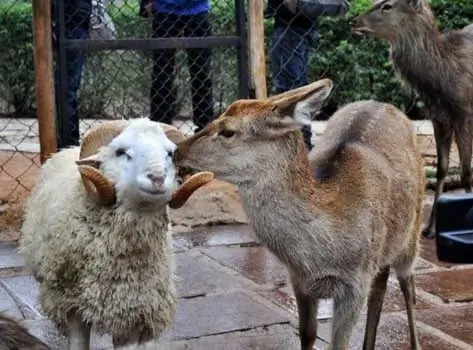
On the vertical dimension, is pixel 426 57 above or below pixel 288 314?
above

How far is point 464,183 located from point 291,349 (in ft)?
11.4

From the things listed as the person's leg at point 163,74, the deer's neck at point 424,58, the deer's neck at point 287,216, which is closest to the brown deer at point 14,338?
the deer's neck at point 287,216

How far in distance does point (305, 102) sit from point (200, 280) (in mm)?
2322

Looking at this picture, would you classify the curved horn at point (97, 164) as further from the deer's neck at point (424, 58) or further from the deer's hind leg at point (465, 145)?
the deer's neck at point (424, 58)

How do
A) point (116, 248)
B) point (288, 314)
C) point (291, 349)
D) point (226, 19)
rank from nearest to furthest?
point (116, 248) < point (291, 349) < point (288, 314) < point (226, 19)

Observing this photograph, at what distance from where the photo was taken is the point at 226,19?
9945 mm

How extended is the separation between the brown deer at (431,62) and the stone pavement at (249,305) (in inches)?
57.5

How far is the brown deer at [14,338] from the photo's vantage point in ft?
12.3

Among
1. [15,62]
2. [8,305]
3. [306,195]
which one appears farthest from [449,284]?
[15,62]

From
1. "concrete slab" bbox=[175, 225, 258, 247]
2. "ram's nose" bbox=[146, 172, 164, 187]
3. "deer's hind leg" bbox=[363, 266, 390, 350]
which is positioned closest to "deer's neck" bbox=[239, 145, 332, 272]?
"ram's nose" bbox=[146, 172, 164, 187]

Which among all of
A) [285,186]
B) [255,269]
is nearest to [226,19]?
[255,269]

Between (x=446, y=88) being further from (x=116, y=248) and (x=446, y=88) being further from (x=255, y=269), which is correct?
(x=116, y=248)

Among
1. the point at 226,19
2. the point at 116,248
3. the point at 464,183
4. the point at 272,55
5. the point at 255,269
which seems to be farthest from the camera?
the point at 226,19

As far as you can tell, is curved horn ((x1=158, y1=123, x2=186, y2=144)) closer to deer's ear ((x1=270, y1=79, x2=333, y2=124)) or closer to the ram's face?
the ram's face
